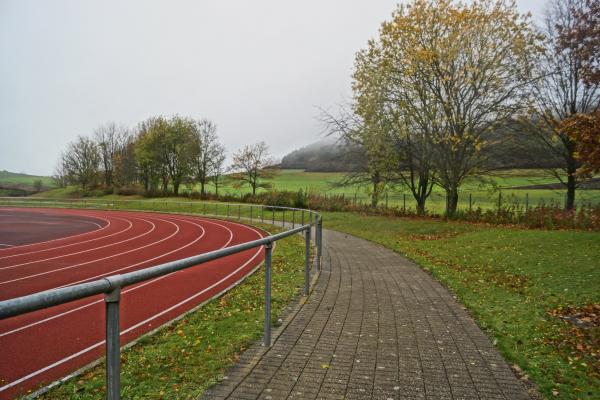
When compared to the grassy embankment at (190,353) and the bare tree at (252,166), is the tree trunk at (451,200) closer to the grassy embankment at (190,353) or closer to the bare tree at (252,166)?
the grassy embankment at (190,353)

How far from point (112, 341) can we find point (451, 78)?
2048cm

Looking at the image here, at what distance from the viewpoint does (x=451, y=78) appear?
64.3 feet

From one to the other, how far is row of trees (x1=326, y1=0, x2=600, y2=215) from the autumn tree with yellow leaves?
0.05 m

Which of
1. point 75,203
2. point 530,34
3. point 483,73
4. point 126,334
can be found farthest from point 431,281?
point 75,203

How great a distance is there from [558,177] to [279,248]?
18361 mm

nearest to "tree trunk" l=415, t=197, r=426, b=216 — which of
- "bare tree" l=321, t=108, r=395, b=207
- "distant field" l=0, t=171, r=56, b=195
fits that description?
"bare tree" l=321, t=108, r=395, b=207

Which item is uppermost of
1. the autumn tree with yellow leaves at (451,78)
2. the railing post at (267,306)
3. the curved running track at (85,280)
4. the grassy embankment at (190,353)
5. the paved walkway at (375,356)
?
the autumn tree with yellow leaves at (451,78)

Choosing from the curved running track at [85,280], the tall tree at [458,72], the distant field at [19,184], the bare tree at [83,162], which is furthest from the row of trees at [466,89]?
the distant field at [19,184]

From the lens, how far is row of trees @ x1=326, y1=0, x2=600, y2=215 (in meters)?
19.3

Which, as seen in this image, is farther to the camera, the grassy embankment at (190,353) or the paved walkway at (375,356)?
the grassy embankment at (190,353)

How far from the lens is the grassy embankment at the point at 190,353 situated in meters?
3.87

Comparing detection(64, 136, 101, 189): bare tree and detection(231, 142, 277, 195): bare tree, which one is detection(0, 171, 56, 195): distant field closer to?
detection(64, 136, 101, 189): bare tree

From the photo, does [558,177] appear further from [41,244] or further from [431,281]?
[41,244]

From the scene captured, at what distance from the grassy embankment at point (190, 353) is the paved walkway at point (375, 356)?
11.6 inches
